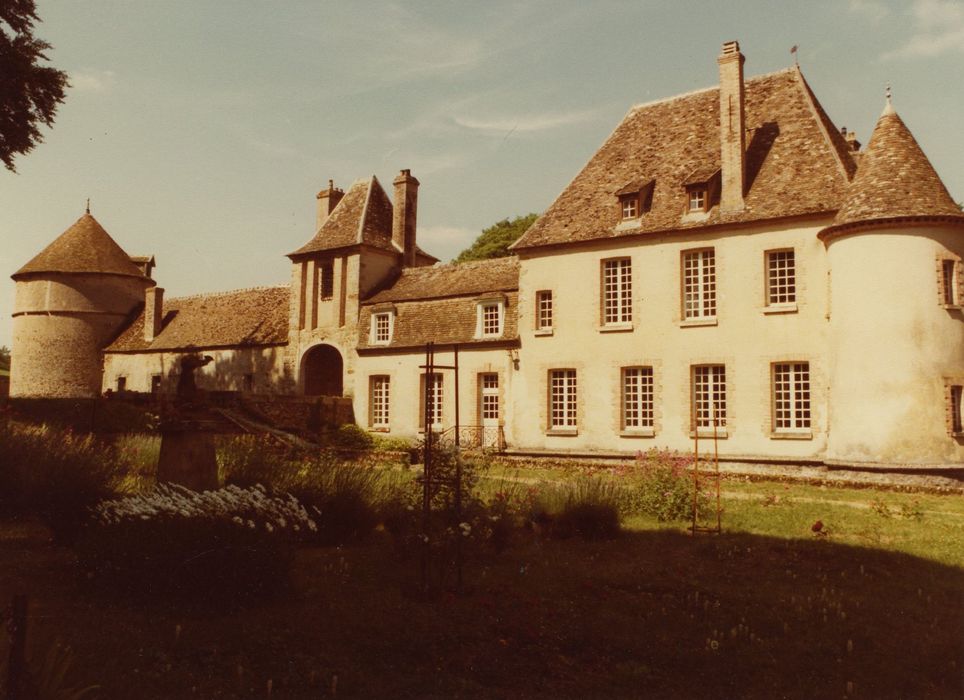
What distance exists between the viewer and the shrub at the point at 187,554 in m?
7.18

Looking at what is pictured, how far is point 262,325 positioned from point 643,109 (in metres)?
18.0

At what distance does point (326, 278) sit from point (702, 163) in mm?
15675

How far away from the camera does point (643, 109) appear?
1062 inches

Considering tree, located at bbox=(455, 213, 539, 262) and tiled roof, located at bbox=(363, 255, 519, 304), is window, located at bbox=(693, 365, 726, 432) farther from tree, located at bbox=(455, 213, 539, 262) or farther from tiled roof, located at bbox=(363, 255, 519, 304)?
tree, located at bbox=(455, 213, 539, 262)

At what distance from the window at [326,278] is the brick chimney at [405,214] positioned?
286 centimetres

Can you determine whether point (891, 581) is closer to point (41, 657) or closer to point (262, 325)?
point (41, 657)

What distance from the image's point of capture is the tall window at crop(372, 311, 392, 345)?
1155 inches

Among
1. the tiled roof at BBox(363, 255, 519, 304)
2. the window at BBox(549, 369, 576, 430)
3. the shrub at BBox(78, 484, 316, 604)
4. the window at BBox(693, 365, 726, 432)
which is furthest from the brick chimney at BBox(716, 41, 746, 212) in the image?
the shrub at BBox(78, 484, 316, 604)

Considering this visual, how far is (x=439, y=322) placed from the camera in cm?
2775

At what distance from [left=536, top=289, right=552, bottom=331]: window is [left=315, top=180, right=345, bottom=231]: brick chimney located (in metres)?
12.7

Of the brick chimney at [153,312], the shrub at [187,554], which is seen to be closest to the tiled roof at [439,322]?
the brick chimney at [153,312]

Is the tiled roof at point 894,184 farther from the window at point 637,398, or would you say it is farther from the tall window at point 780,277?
the window at point 637,398

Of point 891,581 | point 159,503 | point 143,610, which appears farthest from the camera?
point 891,581

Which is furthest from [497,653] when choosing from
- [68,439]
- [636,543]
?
[68,439]
